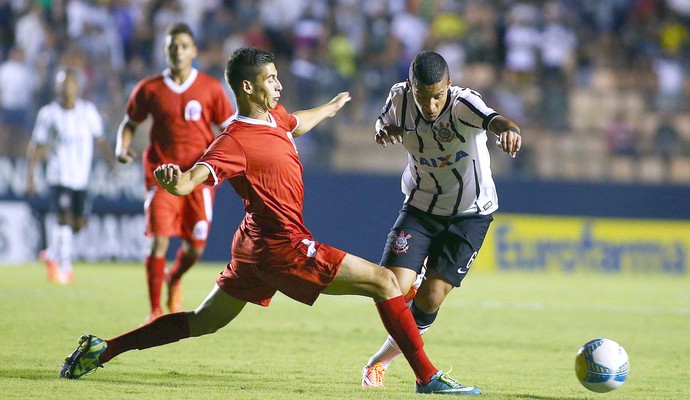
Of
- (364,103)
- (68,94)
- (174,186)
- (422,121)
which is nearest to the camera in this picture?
(174,186)

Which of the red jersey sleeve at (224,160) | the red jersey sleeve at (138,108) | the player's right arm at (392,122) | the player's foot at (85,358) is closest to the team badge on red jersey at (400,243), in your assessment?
the player's right arm at (392,122)

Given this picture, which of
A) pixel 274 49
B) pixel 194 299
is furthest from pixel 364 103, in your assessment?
pixel 194 299

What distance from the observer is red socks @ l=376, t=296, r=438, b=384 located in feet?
20.4

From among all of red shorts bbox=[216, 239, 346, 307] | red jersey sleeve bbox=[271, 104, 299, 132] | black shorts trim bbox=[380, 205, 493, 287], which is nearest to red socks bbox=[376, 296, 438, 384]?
red shorts bbox=[216, 239, 346, 307]

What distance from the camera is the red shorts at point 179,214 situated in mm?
9812

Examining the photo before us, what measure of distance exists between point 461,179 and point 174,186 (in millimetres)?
2103

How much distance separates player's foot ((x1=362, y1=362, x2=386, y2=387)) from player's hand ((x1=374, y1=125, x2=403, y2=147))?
55.8 inches

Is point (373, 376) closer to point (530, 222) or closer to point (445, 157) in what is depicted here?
point (445, 157)

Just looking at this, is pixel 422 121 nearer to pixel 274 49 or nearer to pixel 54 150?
pixel 54 150

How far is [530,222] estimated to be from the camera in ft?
59.2

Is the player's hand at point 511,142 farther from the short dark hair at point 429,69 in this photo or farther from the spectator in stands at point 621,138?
the spectator in stands at point 621,138

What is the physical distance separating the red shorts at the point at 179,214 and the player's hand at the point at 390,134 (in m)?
3.44

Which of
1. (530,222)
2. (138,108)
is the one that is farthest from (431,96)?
(530,222)

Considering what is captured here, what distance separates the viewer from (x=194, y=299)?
12.4 meters
